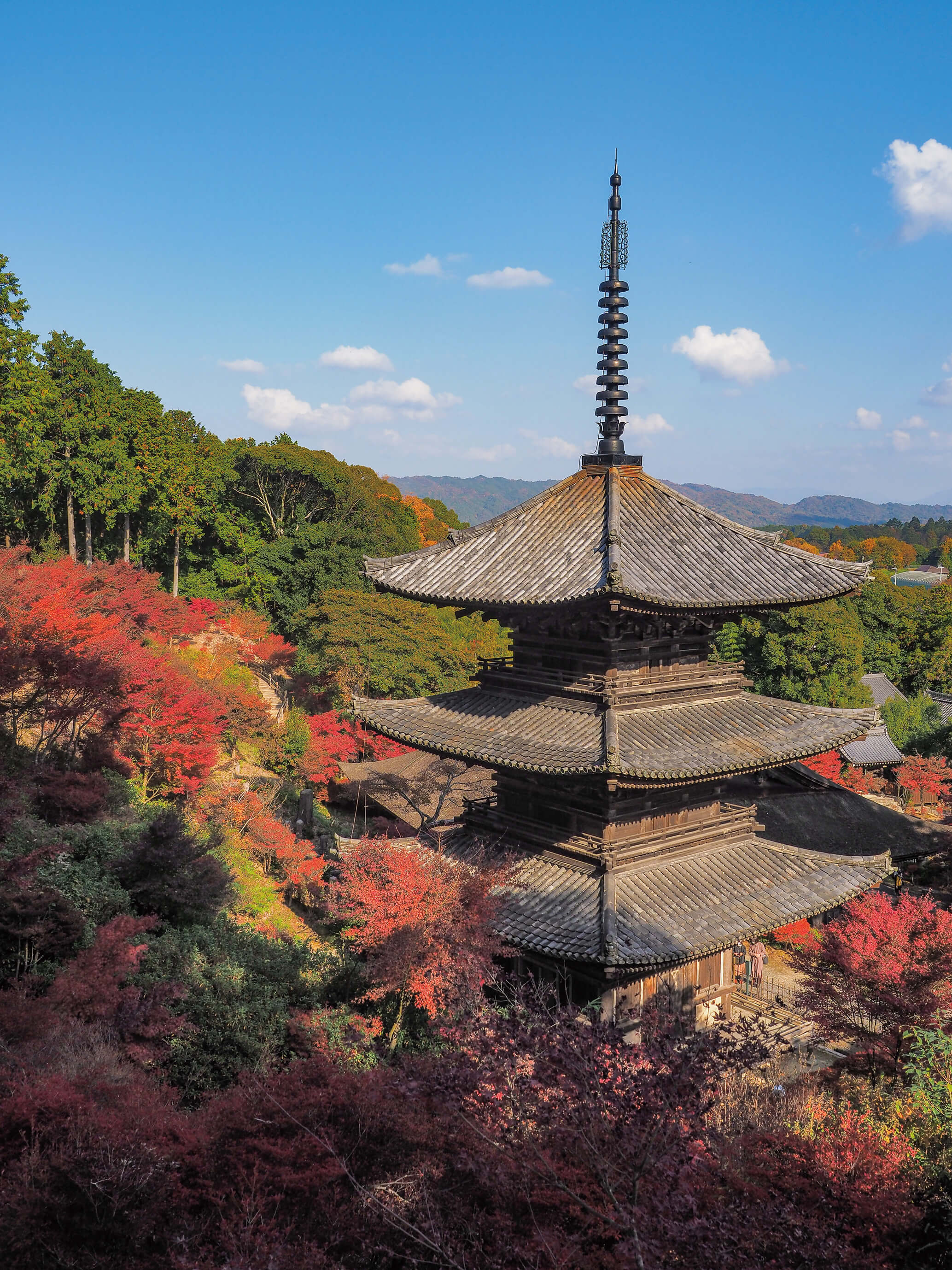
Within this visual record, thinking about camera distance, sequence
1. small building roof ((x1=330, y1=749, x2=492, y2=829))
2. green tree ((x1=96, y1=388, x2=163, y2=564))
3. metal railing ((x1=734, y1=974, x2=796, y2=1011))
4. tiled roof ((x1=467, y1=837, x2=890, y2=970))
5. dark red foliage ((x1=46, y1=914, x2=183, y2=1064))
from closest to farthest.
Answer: dark red foliage ((x1=46, y1=914, x2=183, y2=1064)), tiled roof ((x1=467, y1=837, x2=890, y2=970)), metal railing ((x1=734, y1=974, x2=796, y2=1011)), small building roof ((x1=330, y1=749, x2=492, y2=829)), green tree ((x1=96, y1=388, x2=163, y2=564))

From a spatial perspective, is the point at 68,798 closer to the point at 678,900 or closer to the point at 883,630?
the point at 678,900

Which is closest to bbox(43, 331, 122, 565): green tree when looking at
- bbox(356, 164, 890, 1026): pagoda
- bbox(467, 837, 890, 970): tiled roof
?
bbox(356, 164, 890, 1026): pagoda

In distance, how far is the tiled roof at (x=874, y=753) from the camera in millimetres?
48250

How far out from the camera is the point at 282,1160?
8.76m

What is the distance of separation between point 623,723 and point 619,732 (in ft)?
1.00

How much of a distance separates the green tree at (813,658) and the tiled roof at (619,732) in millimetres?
34477

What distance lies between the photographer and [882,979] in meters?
13.9

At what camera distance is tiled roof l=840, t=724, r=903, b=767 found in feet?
158

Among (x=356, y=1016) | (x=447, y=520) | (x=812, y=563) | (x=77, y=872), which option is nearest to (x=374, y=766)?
(x=77, y=872)

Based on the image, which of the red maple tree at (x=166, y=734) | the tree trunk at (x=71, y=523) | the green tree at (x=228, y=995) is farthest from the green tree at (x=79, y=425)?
the green tree at (x=228, y=995)

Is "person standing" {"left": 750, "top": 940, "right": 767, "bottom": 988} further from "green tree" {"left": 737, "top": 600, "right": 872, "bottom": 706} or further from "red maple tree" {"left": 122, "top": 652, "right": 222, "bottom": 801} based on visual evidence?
"green tree" {"left": 737, "top": 600, "right": 872, "bottom": 706}

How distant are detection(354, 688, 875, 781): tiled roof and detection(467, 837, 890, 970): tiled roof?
93.0 inches

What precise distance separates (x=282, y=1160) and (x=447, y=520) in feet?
311

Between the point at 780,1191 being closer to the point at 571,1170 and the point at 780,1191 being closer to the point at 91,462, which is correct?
the point at 571,1170
